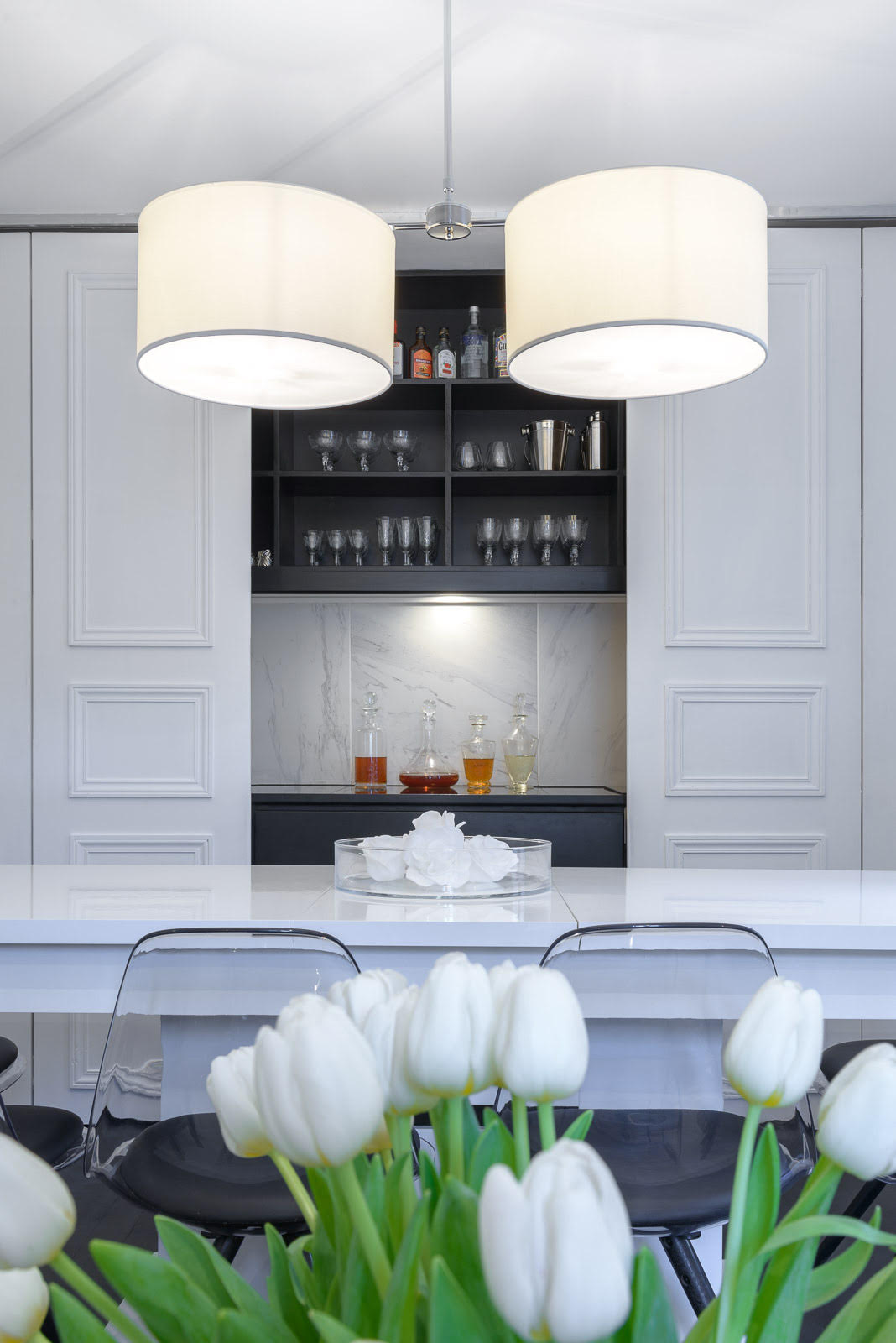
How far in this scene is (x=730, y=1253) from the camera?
1.37 ft

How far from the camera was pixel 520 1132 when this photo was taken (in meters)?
0.41

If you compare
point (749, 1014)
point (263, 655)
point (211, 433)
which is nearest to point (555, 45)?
point (211, 433)

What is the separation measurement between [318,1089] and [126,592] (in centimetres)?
328

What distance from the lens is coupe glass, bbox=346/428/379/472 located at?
3.57 meters

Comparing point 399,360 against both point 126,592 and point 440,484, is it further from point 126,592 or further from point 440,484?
point 126,592

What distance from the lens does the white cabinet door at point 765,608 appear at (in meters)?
3.42

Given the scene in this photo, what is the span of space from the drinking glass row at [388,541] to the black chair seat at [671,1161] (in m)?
2.53

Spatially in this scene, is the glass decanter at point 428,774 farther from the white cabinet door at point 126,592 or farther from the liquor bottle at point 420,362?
the liquor bottle at point 420,362

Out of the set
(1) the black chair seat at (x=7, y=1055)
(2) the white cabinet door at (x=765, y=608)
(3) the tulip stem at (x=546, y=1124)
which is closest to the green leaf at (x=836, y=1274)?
(3) the tulip stem at (x=546, y=1124)

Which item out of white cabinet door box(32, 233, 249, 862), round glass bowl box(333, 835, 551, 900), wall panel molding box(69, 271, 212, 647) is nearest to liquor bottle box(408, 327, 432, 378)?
white cabinet door box(32, 233, 249, 862)

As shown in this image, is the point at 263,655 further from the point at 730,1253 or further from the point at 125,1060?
the point at 730,1253

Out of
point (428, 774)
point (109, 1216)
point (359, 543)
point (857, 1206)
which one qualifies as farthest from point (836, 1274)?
point (359, 543)

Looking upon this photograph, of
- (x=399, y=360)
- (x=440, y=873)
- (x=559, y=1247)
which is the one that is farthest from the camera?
(x=399, y=360)

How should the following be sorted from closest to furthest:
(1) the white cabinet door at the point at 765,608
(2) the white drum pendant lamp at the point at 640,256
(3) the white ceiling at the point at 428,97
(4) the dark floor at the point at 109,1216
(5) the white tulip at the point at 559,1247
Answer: (5) the white tulip at the point at 559,1247 < (2) the white drum pendant lamp at the point at 640,256 < (4) the dark floor at the point at 109,1216 < (3) the white ceiling at the point at 428,97 < (1) the white cabinet door at the point at 765,608
